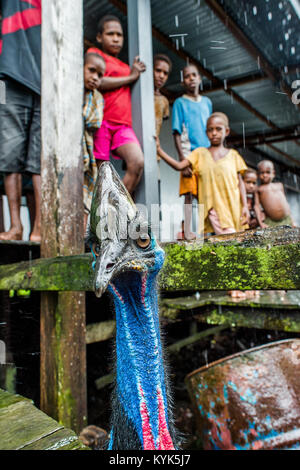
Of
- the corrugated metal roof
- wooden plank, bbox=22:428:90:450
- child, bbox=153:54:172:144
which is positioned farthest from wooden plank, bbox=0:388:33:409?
the corrugated metal roof

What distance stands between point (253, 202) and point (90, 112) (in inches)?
179

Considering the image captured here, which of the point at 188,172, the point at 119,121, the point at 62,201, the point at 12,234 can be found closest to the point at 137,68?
the point at 119,121

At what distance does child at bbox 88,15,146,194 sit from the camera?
323 centimetres

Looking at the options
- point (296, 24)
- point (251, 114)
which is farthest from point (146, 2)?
point (251, 114)

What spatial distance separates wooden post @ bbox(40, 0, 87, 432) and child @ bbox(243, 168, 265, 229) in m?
4.70

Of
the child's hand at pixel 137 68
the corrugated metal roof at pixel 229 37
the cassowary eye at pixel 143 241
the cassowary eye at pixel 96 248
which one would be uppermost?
the corrugated metal roof at pixel 229 37

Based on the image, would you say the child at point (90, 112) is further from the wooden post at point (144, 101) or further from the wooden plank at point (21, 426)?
the wooden plank at point (21, 426)

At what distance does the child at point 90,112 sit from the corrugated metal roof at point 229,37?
1.70m

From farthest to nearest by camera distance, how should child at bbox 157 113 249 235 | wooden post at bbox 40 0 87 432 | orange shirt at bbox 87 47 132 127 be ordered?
child at bbox 157 113 249 235
orange shirt at bbox 87 47 132 127
wooden post at bbox 40 0 87 432

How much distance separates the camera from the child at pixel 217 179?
4043 mm

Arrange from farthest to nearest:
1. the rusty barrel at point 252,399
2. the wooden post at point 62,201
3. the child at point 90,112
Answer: the child at point 90,112
the rusty barrel at point 252,399
the wooden post at point 62,201

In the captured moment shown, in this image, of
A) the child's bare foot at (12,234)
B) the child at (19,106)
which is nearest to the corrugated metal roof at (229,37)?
the child at (19,106)

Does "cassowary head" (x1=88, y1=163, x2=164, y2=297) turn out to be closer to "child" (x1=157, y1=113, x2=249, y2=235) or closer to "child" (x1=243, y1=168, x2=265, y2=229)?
"child" (x1=157, y1=113, x2=249, y2=235)

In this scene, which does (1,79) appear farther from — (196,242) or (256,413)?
(256,413)
